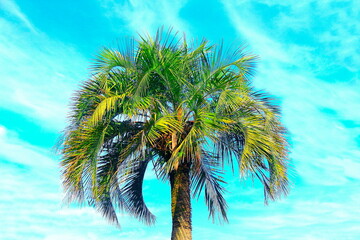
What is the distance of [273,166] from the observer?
38.0ft

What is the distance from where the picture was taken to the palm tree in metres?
11.1

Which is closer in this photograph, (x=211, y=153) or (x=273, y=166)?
(x=273, y=166)

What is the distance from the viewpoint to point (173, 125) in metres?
11.2

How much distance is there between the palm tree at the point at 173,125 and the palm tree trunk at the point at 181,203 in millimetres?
27

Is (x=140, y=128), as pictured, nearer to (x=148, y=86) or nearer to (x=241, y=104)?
(x=148, y=86)

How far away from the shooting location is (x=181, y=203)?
37.9 ft

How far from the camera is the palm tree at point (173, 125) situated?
36.4 ft

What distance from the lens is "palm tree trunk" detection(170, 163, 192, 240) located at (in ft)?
37.1

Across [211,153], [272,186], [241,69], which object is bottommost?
[272,186]

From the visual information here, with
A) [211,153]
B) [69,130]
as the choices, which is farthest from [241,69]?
[69,130]

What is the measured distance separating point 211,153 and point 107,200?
12.1 ft

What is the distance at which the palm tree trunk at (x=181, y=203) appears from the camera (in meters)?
11.3

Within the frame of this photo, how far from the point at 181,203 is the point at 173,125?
86.7 inches

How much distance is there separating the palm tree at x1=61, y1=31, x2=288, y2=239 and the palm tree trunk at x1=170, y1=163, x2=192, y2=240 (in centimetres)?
3
